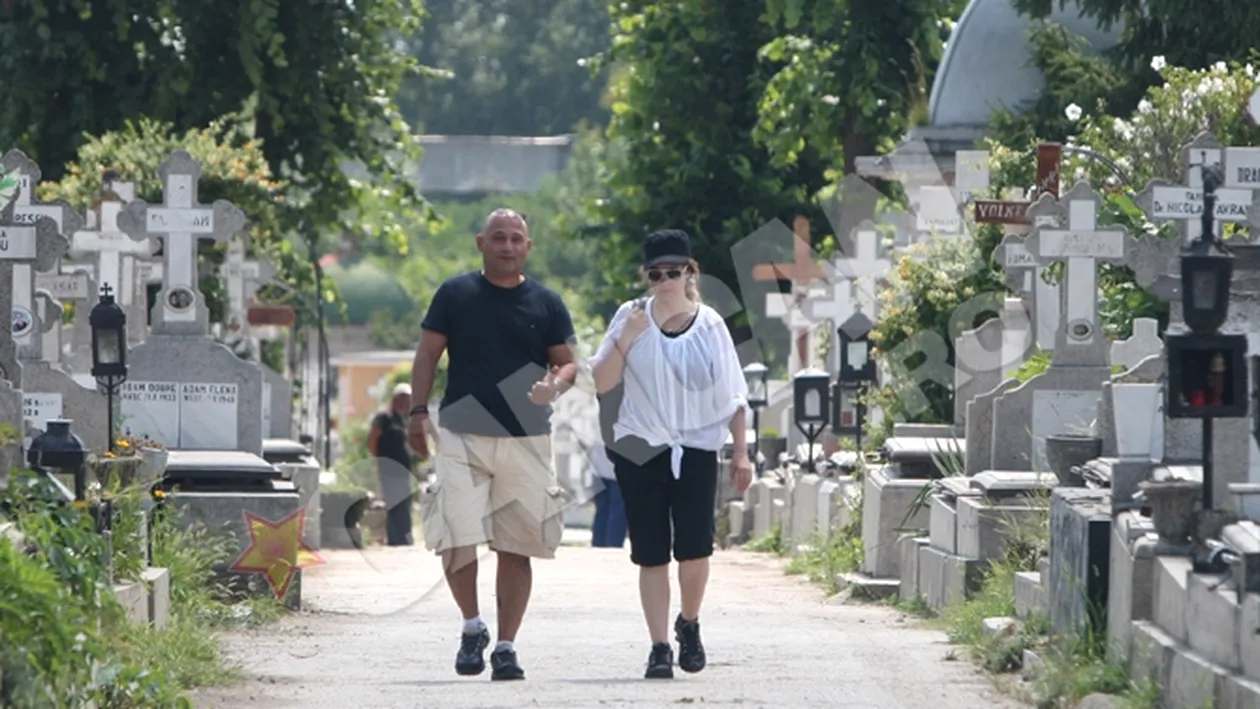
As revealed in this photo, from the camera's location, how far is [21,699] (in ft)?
23.2

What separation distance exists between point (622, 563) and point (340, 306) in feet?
46.9

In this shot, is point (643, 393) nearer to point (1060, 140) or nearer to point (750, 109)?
point (1060, 140)

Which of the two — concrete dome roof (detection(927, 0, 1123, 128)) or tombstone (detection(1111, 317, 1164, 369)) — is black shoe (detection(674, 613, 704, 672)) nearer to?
tombstone (detection(1111, 317, 1164, 369))

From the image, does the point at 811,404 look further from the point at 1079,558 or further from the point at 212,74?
the point at 1079,558

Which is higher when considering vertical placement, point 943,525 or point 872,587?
point 943,525

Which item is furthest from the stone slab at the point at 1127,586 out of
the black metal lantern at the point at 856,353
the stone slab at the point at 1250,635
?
the black metal lantern at the point at 856,353

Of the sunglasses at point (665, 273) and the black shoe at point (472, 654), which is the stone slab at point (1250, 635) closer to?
the sunglasses at point (665, 273)

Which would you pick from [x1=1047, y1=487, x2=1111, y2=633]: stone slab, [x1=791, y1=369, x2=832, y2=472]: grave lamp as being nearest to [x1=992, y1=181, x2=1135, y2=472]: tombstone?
[x1=1047, y1=487, x2=1111, y2=633]: stone slab

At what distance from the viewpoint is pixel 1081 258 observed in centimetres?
1443

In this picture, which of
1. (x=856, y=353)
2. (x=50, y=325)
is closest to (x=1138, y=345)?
(x=856, y=353)

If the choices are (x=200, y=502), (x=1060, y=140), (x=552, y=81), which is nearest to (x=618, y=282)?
(x=1060, y=140)

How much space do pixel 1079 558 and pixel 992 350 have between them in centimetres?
656


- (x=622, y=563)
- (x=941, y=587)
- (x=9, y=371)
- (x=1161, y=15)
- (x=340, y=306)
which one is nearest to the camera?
(x=9, y=371)

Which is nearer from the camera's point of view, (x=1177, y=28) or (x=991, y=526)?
(x=991, y=526)
